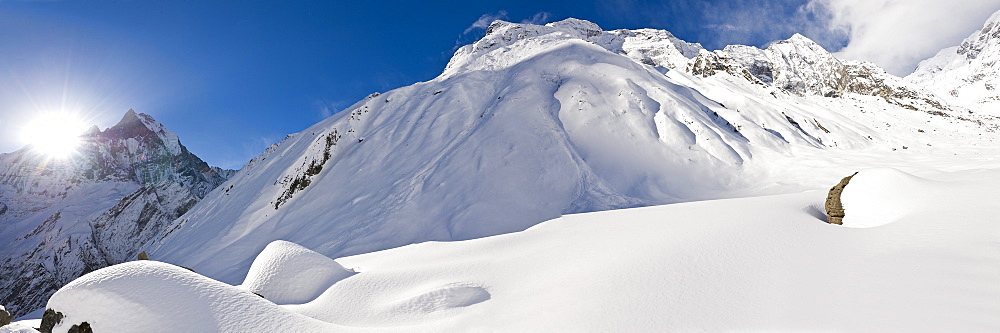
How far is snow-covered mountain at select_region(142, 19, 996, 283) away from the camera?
15266 mm

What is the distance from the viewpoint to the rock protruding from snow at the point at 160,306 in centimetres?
425

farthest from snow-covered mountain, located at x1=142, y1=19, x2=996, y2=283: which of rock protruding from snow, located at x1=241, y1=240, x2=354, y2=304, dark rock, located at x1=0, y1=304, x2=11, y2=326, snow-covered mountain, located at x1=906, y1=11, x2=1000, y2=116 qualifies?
snow-covered mountain, located at x1=906, y1=11, x2=1000, y2=116

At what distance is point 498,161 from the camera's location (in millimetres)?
17859

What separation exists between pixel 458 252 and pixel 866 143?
3566cm

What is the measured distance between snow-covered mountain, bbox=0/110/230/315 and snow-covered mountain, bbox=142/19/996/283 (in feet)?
167

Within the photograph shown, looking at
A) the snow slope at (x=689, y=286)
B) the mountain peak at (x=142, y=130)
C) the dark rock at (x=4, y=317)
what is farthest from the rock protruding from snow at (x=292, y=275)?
the mountain peak at (x=142, y=130)

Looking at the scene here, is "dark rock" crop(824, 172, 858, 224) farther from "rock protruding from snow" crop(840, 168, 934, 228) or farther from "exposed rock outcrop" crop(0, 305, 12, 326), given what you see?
"exposed rock outcrop" crop(0, 305, 12, 326)

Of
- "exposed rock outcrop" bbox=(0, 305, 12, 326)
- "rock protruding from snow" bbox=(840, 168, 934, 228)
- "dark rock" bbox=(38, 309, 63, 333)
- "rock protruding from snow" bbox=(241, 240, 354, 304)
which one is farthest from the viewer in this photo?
"rock protruding from snow" bbox=(241, 240, 354, 304)

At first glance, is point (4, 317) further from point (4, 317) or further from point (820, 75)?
point (820, 75)

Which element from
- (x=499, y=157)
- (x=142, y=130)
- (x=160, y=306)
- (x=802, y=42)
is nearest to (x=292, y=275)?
(x=160, y=306)

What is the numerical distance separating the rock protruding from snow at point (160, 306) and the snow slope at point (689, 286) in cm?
2

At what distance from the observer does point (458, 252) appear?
927cm

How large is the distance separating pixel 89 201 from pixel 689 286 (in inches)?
4820

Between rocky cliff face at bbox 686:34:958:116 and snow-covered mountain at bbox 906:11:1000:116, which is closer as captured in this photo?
rocky cliff face at bbox 686:34:958:116
